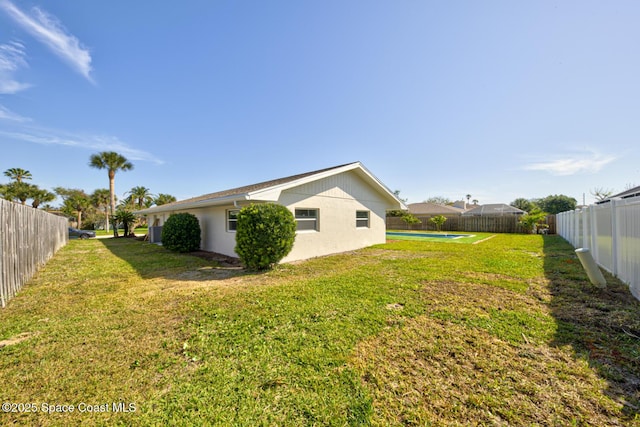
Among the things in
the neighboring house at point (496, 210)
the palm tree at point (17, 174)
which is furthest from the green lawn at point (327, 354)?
the palm tree at point (17, 174)

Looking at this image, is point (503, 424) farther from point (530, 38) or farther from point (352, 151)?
point (352, 151)

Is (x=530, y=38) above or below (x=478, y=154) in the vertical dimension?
above

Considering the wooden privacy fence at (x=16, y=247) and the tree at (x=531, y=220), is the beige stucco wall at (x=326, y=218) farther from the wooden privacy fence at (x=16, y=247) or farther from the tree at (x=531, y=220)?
the tree at (x=531, y=220)

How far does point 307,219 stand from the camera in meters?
9.81

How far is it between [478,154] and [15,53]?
21.3 m

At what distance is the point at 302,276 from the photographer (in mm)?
6617

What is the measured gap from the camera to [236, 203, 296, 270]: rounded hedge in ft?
23.1

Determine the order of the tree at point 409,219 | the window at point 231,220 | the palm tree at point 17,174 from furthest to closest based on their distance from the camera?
the palm tree at point 17,174, the tree at point 409,219, the window at point 231,220

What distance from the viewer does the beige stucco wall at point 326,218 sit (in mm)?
9391

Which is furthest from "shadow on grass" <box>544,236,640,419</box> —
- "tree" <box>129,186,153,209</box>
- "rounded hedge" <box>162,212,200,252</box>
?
"tree" <box>129,186,153,209</box>

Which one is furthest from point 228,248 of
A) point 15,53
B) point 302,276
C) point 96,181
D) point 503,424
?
point 96,181

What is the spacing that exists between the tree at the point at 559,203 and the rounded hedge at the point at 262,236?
5907 cm

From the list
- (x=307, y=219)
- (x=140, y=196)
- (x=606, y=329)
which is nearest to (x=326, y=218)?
(x=307, y=219)

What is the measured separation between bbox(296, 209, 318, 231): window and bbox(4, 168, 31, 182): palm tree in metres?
44.9
